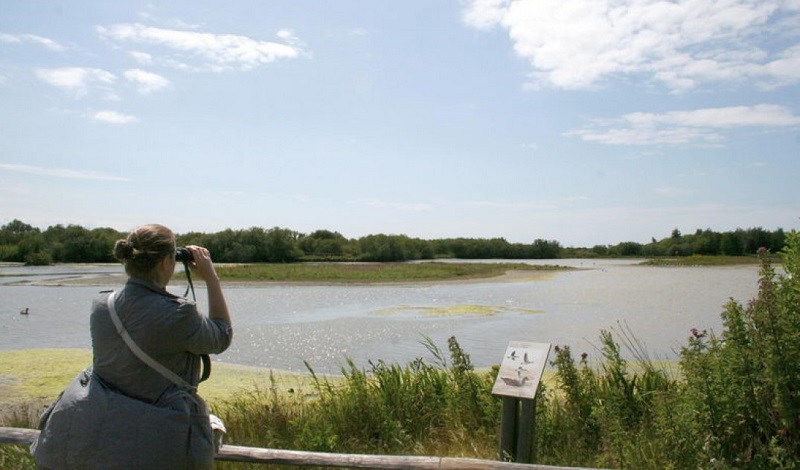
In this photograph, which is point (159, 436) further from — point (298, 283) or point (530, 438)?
point (298, 283)

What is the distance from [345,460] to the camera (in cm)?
395

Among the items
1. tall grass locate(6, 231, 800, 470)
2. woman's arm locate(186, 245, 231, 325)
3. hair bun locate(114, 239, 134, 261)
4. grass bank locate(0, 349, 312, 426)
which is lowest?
grass bank locate(0, 349, 312, 426)

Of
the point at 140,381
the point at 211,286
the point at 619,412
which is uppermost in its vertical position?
the point at 211,286

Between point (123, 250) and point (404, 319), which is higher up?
point (123, 250)

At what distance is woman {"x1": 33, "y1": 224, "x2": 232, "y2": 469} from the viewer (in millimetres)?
2480

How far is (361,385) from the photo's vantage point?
22.0 ft

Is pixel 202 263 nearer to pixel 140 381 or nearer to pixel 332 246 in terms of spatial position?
pixel 140 381

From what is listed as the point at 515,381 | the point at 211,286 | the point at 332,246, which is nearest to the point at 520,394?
the point at 515,381

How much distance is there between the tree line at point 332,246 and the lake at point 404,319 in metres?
27.7

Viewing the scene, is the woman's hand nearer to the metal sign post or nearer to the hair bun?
the hair bun

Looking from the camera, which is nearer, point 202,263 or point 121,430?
point 121,430

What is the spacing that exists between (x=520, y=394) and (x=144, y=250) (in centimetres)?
255

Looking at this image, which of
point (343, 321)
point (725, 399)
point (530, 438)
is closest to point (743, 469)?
point (725, 399)

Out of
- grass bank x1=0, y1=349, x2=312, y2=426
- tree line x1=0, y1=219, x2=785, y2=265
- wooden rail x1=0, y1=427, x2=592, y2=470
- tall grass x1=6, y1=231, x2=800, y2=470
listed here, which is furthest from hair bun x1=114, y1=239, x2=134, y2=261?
tree line x1=0, y1=219, x2=785, y2=265
